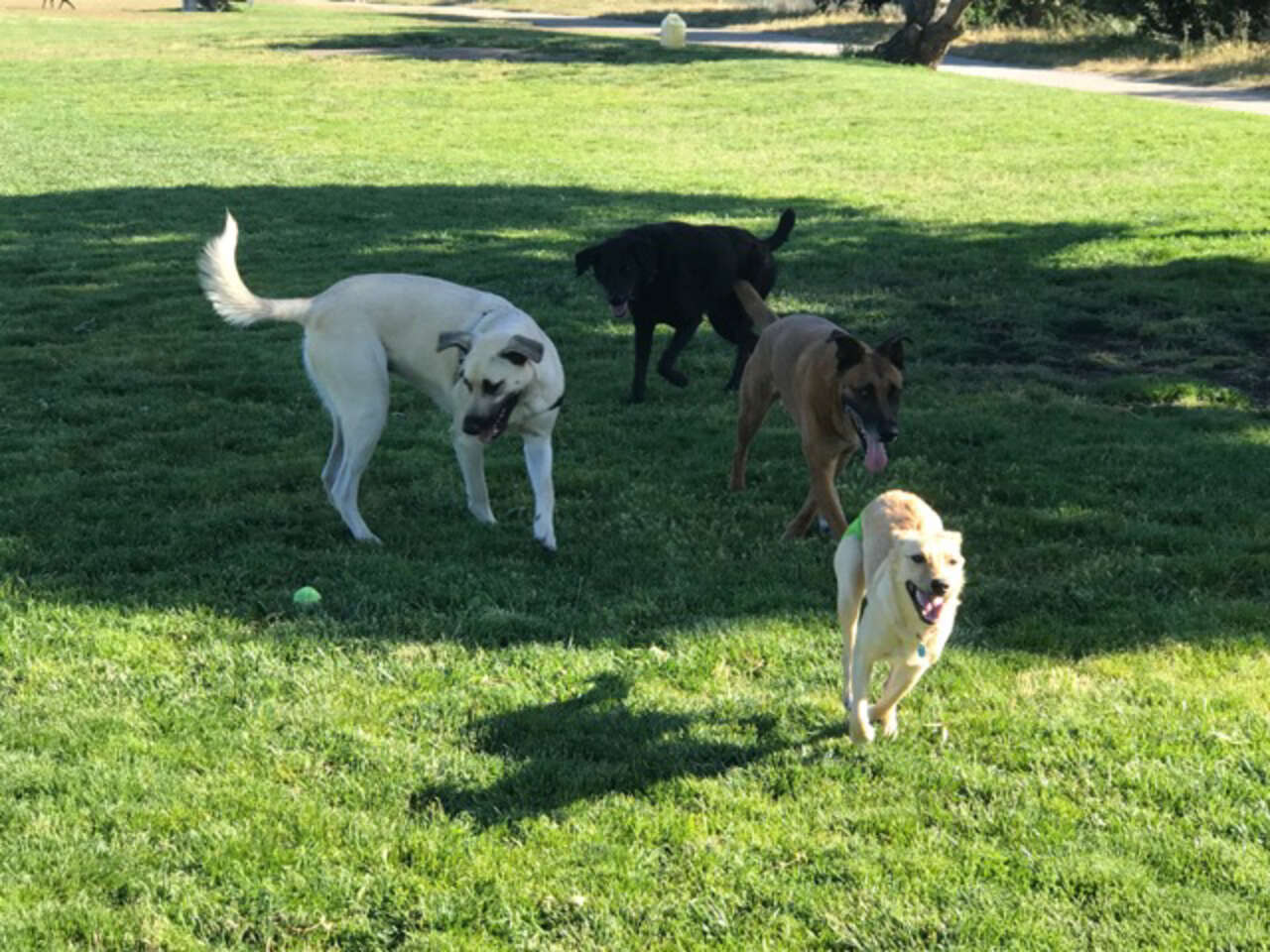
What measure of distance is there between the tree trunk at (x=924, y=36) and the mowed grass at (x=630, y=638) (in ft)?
70.3

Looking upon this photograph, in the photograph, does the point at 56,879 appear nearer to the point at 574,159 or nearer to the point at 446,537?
the point at 446,537

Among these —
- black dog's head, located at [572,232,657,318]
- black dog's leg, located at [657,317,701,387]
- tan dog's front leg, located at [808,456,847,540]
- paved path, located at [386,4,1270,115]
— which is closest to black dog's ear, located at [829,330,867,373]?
tan dog's front leg, located at [808,456,847,540]

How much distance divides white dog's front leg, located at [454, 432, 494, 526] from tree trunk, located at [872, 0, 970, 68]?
29.7 meters

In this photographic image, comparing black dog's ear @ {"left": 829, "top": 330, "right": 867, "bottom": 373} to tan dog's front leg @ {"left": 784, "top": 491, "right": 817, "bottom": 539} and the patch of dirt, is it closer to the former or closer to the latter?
tan dog's front leg @ {"left": 784, "top": 491, "right": 817, "bottom": 539}

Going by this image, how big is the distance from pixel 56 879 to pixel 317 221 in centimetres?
1250

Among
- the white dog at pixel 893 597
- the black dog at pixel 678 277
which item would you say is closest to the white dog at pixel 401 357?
the white dog at pixel 893 597

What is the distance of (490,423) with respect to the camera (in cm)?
632

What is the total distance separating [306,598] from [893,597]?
2644mm

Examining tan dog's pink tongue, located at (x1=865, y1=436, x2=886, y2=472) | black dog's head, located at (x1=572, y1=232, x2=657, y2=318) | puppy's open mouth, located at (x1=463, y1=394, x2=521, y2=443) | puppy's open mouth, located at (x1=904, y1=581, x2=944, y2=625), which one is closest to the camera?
puppy's open mouth, located at (x1=904, y1=581, x2=944, y2=625)

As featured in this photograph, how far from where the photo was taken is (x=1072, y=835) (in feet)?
13.5

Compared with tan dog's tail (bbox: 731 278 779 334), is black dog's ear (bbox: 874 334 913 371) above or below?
above

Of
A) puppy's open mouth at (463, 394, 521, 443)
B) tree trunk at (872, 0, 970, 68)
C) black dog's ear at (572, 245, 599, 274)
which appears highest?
tree trunk at (872, 0, 970, 68)

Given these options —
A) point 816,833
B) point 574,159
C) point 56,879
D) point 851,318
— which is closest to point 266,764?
point 56,879

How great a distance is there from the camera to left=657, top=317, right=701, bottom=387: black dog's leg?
919 cm
